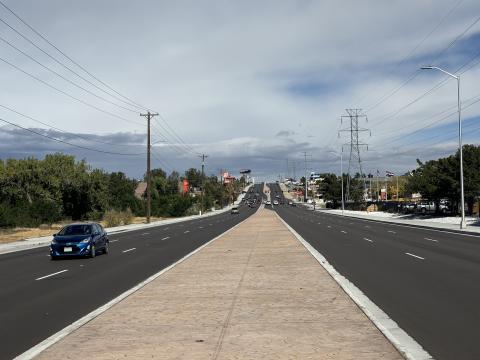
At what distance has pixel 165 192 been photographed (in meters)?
149

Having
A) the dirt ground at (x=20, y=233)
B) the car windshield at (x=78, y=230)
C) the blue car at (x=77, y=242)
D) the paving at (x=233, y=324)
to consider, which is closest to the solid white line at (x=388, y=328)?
the paving at (x=233, y=324)

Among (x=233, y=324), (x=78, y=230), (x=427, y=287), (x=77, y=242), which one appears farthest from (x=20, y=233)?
(x=233, y=324)

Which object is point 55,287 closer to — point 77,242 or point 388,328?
point 77,242

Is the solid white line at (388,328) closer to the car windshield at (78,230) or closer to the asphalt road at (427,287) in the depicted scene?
the asphalt road at (427,287)

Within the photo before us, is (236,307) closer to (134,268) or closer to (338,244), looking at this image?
(134,268)

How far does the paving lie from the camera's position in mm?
7414

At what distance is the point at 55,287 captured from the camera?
579 inches

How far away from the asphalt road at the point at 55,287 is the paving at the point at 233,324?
2.18ft

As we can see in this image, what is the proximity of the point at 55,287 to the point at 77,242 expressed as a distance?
28.3 ft

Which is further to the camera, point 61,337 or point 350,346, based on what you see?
point 61,337

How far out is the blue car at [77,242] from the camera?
23.0 meters

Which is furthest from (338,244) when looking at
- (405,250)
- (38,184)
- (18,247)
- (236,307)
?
(38,184)

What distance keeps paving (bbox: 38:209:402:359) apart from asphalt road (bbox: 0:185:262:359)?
2.18 feet

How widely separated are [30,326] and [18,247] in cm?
2377
